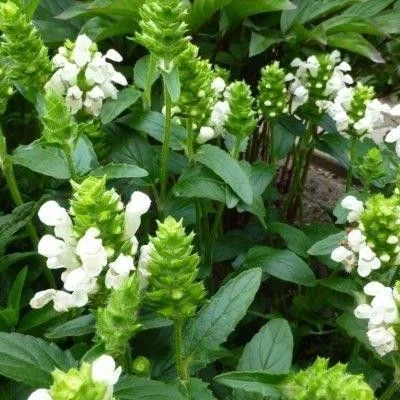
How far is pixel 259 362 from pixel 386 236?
31 centimetres

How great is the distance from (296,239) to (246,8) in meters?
0.62

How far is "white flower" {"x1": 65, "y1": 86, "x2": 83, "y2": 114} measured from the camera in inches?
53.6

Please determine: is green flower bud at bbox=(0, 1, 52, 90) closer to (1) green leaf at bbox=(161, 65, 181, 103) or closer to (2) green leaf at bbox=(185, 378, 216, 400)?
(1) green leaf at bbox=(161, 65, 181, 103)

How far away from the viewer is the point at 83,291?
3.20ft

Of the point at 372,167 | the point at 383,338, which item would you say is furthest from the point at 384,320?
the point at 372,167

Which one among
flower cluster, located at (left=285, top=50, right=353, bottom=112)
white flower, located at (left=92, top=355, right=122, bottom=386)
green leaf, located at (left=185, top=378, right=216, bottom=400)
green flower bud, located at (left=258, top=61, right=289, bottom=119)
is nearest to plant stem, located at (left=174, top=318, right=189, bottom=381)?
green leaf, located at (left=185, top=378, right=216, bottom=400)

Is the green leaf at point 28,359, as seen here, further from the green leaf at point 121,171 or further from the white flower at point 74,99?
the white flower at point 74,99

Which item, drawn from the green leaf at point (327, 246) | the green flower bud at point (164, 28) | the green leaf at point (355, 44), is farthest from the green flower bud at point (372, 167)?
the green flower bud at point (164, 28)

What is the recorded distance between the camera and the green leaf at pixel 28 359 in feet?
3.22

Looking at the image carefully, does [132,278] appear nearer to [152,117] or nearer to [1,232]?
[1,232]

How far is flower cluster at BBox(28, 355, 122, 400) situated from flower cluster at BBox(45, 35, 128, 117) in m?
0.69

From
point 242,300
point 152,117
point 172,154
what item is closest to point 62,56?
point 152,117

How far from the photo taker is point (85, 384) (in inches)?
29.1

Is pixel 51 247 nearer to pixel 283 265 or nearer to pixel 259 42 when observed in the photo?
pixel 283 265
